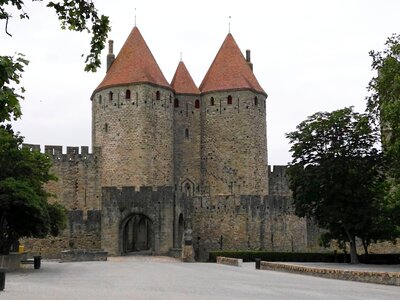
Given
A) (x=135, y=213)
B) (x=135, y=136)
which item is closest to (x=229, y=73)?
(x=135, y=136)

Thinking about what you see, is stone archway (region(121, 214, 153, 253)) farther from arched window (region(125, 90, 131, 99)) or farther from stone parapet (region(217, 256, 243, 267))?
stone parapet (region(217, 256, 243, 267))

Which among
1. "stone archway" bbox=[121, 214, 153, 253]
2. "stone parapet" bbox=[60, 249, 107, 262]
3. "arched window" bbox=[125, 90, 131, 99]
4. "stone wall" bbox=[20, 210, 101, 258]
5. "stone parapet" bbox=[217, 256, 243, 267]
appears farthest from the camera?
"arched window" bbox=[125, 90, 131, 99]

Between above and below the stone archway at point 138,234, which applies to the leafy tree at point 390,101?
above

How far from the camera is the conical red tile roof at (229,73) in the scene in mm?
49844

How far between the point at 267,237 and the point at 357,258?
7.64m

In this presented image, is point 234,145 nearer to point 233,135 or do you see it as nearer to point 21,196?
point 233,135

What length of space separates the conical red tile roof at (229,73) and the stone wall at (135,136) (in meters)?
4.59

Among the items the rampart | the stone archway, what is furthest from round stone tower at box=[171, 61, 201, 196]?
the rampart

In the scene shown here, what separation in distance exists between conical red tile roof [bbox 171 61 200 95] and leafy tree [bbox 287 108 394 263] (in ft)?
63.4

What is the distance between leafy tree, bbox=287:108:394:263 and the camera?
3102 centimetres

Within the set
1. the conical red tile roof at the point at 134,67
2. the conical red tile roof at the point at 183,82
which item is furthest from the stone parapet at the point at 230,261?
the conical red tile roof at the point at 183,82

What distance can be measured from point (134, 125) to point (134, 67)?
458 centimetres

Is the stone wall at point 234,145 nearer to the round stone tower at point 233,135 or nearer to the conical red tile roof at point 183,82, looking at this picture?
the round stone tower at point 233,135

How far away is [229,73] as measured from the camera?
50.7 metres
